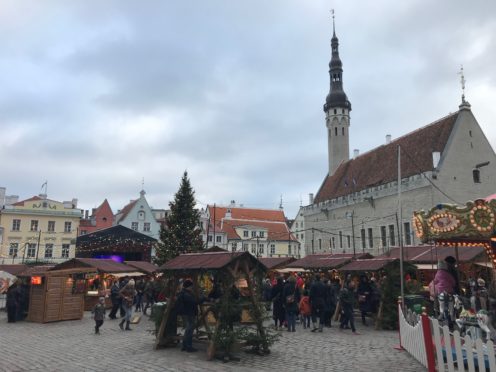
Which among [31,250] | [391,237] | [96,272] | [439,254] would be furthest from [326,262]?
[31,250]

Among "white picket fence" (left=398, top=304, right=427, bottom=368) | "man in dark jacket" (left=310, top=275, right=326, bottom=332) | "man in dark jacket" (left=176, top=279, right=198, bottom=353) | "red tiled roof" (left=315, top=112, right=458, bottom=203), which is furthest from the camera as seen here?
"red tiled roof" (left=315, top=112, right=458, bottom=203)

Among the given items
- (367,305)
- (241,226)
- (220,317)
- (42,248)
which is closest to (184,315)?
(220,317)

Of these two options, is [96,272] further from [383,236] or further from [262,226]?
[262,226]

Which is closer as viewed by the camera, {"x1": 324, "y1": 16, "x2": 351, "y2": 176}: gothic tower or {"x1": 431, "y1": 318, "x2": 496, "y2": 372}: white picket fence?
{"x1": 431, "y1": 318, "x2": 496, "y2": 372}: white picket fence

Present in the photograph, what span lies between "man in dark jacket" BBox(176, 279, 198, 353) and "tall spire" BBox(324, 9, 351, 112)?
52162 mm

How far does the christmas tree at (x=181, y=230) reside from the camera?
32.2 metres

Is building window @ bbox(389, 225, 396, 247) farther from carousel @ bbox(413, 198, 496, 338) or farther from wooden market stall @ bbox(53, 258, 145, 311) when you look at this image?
carousel @ bbox(413, 198, 496, 338)

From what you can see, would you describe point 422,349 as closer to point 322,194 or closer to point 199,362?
point 199,362

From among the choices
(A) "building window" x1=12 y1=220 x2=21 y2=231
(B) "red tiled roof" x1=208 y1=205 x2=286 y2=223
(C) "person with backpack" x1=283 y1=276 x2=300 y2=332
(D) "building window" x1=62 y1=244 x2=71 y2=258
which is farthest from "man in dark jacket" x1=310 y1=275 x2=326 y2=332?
(B) "red tiled roof" x1=208 y1=205 x2=286 y2=223

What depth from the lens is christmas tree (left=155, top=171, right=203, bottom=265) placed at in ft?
105

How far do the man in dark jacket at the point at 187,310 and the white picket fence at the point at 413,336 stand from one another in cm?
509

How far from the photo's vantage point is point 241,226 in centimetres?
6525

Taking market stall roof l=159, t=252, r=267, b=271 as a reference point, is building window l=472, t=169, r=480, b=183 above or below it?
above

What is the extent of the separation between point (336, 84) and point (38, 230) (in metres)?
43.8
